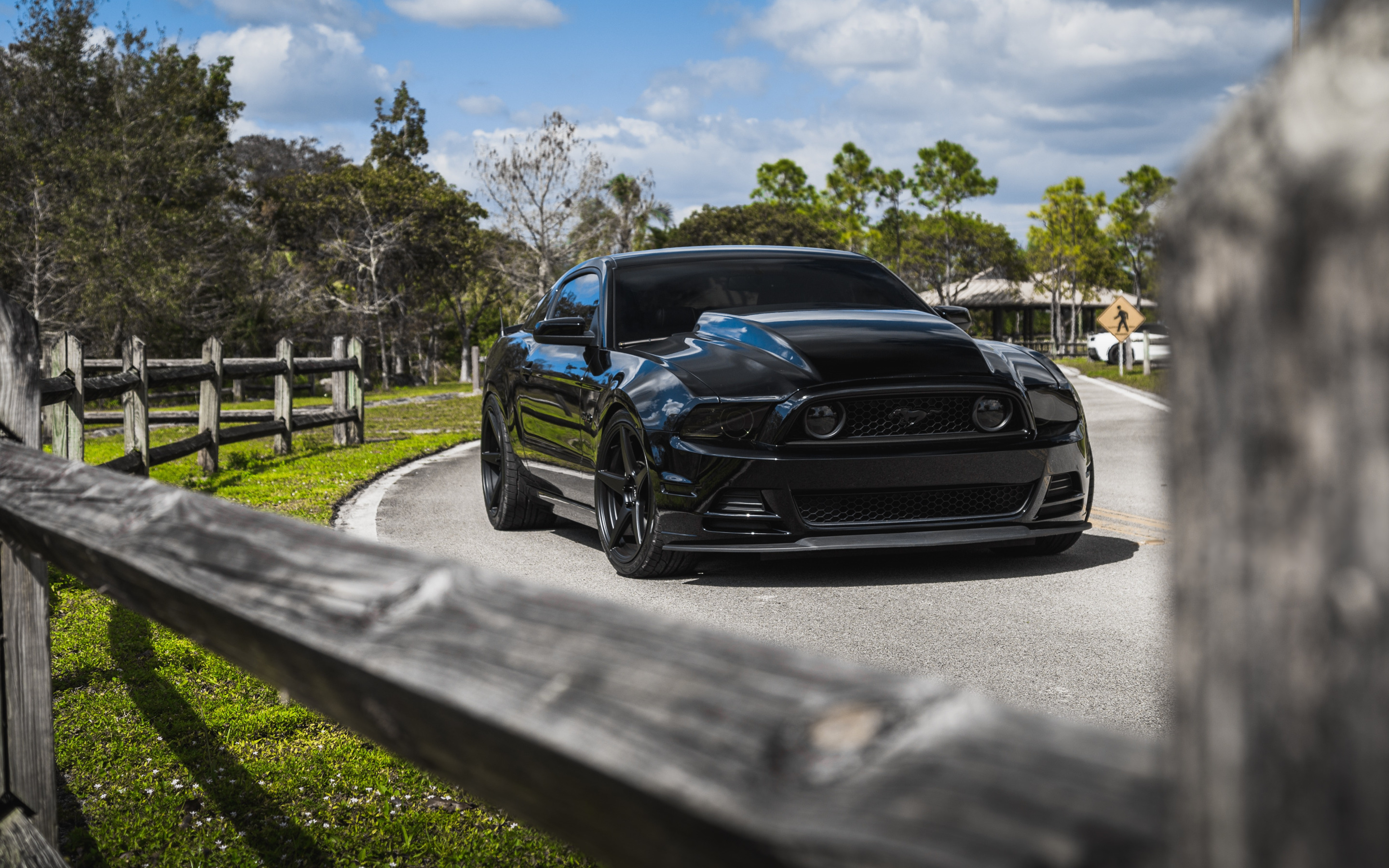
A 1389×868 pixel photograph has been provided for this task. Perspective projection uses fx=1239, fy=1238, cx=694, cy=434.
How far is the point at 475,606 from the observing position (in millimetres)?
1190

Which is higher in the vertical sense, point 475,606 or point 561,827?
point 475,606

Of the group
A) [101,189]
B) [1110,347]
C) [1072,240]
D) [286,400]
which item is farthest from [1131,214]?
[286,400]

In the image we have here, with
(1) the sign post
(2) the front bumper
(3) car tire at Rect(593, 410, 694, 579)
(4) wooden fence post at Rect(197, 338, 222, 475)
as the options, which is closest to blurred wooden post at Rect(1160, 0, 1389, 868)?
(2) the front bumper

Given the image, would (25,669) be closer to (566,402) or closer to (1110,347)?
(566,402)

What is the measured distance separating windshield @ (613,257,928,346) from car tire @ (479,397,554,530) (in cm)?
156

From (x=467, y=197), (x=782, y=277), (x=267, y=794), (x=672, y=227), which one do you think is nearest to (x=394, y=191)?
(x=467, y=197)

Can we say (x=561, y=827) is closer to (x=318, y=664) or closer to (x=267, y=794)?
(x=318, y=664)

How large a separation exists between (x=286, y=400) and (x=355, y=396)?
1444 mm

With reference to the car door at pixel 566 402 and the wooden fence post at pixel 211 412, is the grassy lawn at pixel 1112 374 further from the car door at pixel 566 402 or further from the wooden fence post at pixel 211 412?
the wooden fence post at pixel 211 412

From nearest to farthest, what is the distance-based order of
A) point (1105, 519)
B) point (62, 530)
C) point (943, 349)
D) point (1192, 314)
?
point (1192, 314), point (62, 530), point (943, 349), point (1105, 519)

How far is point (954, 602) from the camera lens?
5648 millimetres

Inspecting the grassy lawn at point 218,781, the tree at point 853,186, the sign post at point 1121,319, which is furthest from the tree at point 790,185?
the grassy lawn at point 218,781

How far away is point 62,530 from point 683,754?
5.38ft

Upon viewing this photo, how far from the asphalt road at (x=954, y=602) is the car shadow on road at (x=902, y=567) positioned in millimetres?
15
